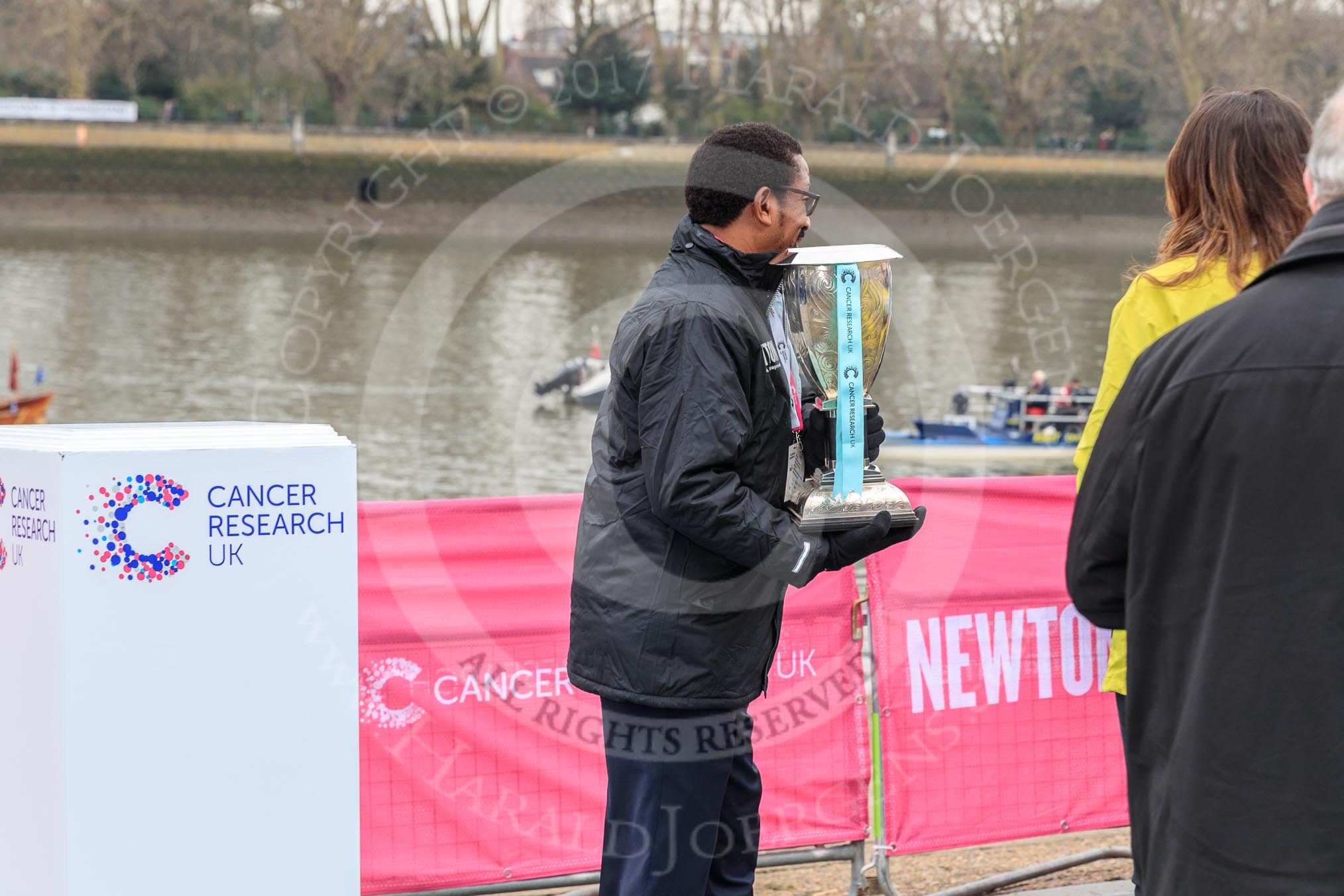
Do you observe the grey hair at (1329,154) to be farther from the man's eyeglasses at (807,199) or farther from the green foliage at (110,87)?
the green foliage at (110,87)

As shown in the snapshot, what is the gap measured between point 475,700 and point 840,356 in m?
1.49

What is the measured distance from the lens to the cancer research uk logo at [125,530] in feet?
8.29

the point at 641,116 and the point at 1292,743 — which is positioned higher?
the point at 641,116

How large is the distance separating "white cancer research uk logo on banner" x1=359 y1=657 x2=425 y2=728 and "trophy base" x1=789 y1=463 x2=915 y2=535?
133cm

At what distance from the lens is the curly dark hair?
8.14 feet

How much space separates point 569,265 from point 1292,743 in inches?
1416

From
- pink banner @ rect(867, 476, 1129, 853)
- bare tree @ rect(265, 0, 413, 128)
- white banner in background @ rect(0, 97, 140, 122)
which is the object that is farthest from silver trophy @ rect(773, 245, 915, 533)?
white banner in background @ rect(0, 97, 140, 122)

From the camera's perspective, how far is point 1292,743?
1.66 metres

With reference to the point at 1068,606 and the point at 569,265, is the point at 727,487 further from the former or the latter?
the point at 569,265

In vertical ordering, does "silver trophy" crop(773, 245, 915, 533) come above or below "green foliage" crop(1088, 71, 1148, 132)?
below

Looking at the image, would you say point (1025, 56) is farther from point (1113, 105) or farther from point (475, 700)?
point (475, 700)

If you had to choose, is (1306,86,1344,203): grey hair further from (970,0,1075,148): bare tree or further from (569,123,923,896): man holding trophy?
(970,0,1075,148): bare tree

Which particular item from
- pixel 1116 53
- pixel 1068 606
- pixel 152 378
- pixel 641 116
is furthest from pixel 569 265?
pixel 1068 606

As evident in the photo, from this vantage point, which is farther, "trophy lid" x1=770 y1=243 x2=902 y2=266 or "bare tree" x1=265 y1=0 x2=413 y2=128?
"bare tree" x1=265 y1=0 x2=413 y2=128
